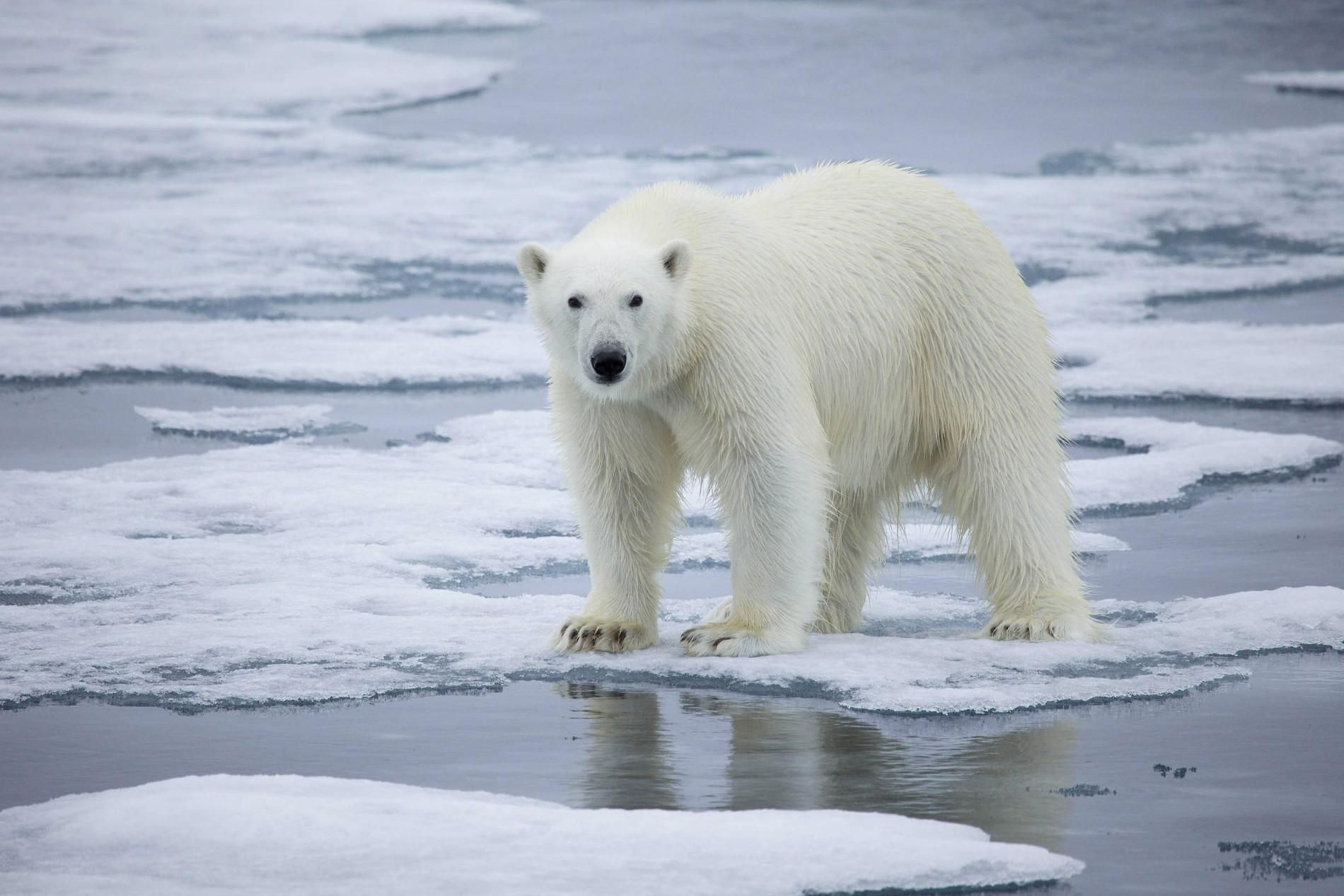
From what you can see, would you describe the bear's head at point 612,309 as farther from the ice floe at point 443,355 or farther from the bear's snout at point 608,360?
the ice floe at point 443,355

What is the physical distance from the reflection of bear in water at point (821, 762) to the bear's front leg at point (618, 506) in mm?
364

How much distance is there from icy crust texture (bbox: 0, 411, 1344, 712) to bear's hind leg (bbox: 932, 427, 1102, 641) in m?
0.15

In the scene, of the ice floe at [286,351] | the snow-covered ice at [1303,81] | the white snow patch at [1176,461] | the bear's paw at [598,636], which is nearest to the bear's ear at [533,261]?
the bear's paw at [598,636]

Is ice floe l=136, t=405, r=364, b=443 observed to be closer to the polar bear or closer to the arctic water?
the arctic water

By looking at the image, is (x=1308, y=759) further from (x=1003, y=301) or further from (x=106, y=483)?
(x=106, y=483)

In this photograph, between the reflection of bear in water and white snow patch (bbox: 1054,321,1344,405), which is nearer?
the reflection of bear in water

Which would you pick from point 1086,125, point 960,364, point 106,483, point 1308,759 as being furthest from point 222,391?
point 1086,125

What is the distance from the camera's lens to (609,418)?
179 inches

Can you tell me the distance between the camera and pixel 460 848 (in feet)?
10.3

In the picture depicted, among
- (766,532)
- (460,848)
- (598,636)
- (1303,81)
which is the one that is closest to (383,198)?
(598,636)

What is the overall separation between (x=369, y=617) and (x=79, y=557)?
1.10 meters

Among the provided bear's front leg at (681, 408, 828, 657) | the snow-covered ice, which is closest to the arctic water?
bear's front leg at (681, 408, 828, 657)

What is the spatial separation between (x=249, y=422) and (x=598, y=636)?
3.58 m

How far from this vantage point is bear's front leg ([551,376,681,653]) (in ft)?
14.9
